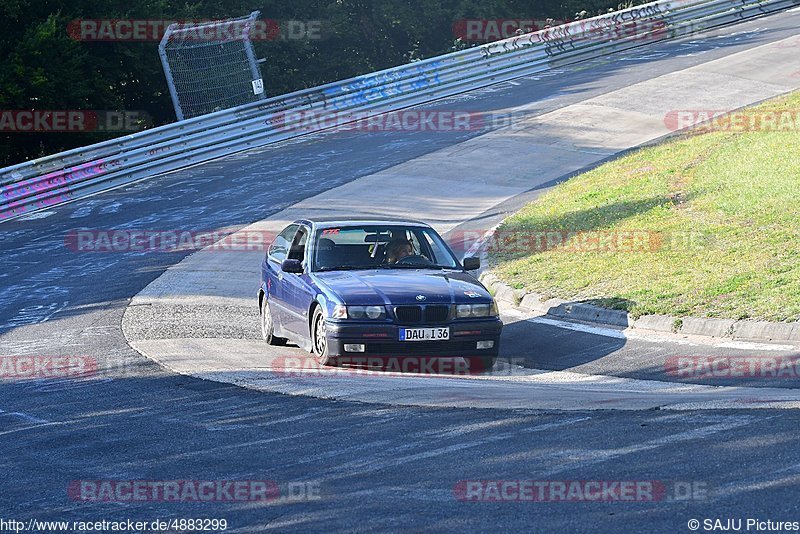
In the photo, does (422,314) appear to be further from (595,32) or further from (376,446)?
(595,32)

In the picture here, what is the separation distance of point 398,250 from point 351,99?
751 inches

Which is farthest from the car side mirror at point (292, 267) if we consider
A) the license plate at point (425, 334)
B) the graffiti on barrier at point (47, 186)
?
the graffiti on barrier at point (47, 186)

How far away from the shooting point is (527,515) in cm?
592

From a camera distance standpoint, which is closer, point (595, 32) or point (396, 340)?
point (396, 340)

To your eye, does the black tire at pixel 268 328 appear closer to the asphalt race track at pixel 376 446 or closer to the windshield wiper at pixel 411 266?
the asphalt race track at pixel 376 446

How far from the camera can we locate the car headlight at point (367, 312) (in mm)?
10711

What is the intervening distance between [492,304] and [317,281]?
1824mm

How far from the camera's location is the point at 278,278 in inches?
503

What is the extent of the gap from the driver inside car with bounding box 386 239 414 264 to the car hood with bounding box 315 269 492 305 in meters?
0.40

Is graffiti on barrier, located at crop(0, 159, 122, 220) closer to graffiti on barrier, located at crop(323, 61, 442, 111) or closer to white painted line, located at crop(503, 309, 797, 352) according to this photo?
graffiti on barrier, located at crop(323, 61, 442, 111)

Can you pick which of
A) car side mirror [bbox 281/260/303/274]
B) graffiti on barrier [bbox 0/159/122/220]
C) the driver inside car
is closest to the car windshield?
the driver inside car

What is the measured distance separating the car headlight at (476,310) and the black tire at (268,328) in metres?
2.57

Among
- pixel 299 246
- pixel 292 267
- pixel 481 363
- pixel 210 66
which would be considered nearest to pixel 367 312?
pixel 481 363

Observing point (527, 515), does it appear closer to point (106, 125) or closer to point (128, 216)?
point (128, 216)
